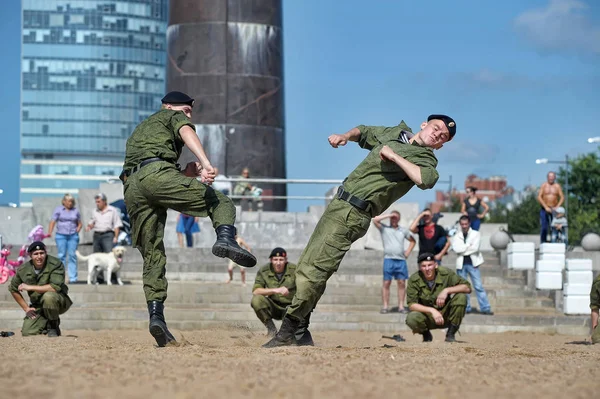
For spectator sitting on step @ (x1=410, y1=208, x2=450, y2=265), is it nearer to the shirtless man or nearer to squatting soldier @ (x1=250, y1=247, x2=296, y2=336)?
squatting soldier @ (x1=250, y1=247, x2=296, y2=336)

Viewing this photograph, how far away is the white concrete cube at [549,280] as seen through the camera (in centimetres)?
2095

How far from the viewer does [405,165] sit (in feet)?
30.2

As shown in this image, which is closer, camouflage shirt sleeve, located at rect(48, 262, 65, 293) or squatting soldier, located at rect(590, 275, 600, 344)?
squatting soldier, located at rect(590, 275, 600, 344)

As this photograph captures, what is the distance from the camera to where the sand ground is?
6898 mm

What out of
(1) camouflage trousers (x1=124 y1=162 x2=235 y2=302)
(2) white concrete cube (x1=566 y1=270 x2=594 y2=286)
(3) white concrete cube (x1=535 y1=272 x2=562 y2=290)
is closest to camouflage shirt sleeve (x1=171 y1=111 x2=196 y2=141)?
(1) camouflage trousers (x1=124 y1=162 x2=235 y2=302)

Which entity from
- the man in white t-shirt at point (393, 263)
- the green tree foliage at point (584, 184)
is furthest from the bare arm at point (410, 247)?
the green tree foliage at point (584, 184)

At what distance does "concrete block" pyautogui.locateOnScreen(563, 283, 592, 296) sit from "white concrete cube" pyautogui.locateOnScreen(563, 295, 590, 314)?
0.05m

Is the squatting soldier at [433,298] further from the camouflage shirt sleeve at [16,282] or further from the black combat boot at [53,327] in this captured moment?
the camouflage shirt sleeve at [16,282]

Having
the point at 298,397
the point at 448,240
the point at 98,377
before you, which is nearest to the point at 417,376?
the point at 298,397

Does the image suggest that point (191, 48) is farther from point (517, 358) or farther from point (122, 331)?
point (517, 358)

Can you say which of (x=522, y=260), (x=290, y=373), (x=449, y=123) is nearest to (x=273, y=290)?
(x=449, y=123)

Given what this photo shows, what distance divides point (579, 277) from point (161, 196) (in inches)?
446

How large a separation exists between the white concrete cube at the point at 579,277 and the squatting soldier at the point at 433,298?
5734 millimetres

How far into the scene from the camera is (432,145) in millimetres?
9672
